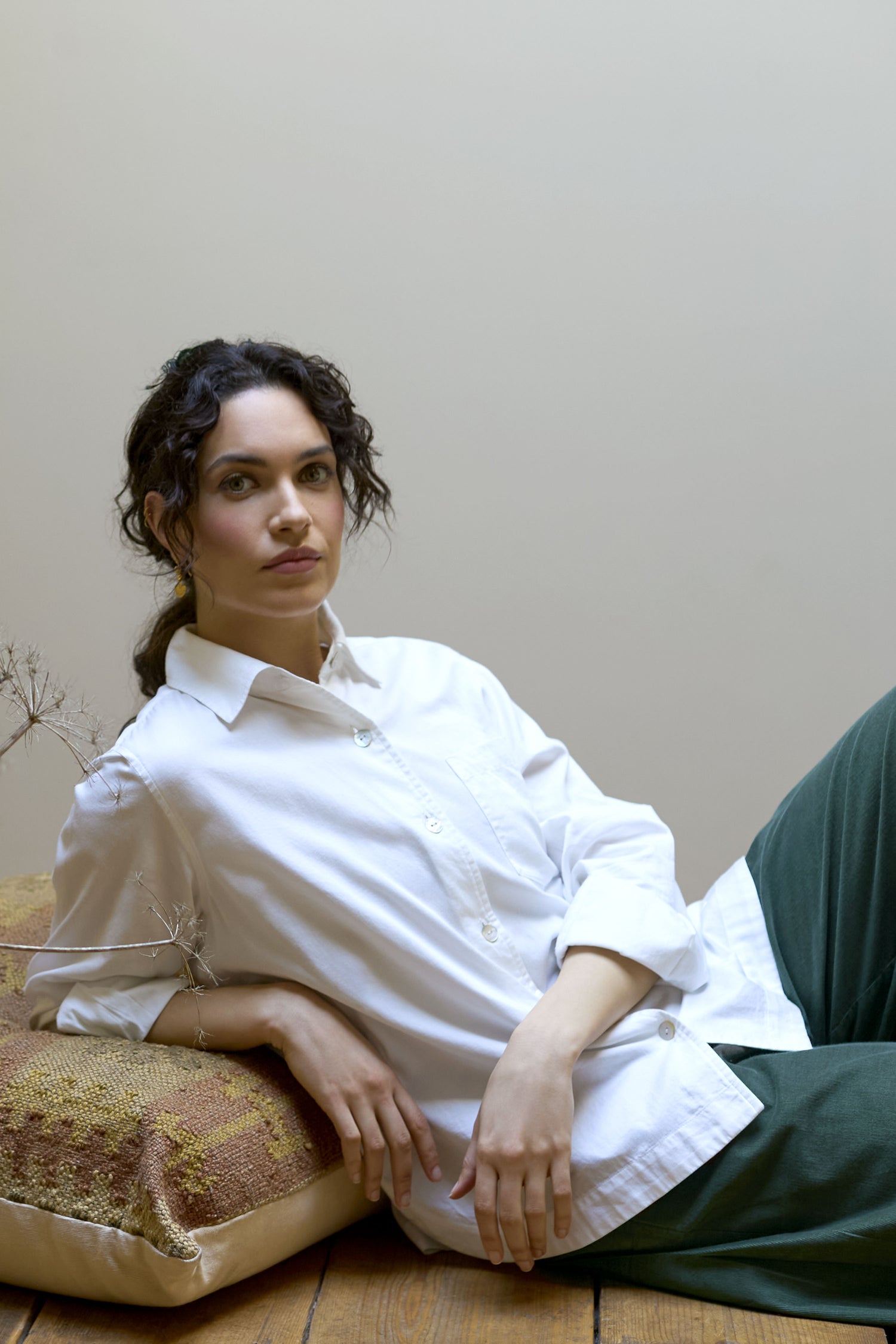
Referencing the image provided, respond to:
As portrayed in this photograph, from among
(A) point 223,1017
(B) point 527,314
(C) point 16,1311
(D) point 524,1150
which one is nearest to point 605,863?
(D) point 524,1150

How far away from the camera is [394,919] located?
1.30 meters

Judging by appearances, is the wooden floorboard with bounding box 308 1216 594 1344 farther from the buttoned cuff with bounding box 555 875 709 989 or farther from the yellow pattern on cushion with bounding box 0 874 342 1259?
the buttoned cuff with bounding box 555 875 709 989

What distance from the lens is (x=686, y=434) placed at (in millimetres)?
2643

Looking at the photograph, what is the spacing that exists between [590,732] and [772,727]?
1.36 ft

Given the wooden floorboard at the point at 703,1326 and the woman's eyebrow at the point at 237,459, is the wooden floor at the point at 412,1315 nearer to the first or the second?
the wooden floorboard at the point at 703,1326

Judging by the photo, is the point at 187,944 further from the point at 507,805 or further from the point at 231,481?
the point at 231,481

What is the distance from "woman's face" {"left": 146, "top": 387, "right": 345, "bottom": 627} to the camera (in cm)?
138

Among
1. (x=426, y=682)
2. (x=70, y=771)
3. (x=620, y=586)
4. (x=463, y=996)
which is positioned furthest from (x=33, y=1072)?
(x=620, y=586)

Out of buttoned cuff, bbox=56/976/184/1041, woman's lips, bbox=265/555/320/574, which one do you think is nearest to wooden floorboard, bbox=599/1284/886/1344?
buttoned cuff, bbox=56/976/184/1041

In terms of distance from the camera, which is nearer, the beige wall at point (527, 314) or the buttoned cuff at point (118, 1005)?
the buttoned cuff at point (118, 1005)

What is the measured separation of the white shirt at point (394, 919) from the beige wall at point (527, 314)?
126 cm

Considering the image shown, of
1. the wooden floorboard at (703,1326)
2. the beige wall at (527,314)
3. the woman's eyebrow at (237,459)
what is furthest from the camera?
the beige wall at (527,314)

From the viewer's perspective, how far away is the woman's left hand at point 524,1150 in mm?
1191

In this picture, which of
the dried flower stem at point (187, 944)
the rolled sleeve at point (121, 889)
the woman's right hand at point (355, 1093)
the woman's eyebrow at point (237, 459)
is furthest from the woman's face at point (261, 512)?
the woman's right hand at point (355, 1093)
